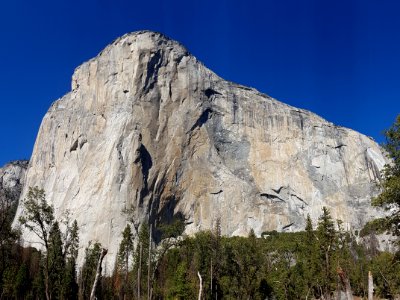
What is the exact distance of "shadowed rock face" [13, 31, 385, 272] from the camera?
9894 centimetres

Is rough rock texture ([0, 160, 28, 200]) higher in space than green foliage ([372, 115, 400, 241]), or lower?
higher

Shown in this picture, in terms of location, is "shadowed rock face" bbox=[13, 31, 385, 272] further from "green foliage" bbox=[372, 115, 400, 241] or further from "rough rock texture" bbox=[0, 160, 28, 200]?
"green foliage" bbox=[372, 115, 400, 241]

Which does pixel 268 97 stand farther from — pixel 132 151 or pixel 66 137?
pixel 66 137

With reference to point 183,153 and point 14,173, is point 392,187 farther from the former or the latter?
point 14,173

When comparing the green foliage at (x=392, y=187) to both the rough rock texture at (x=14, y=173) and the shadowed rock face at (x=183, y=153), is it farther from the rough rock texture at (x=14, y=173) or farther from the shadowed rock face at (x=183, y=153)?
the rough rock texture at (x=14, y=173)

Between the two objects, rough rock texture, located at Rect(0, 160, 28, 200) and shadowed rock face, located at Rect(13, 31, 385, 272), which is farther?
rough rock texture, located at Rect(0, 160, 28, 200)

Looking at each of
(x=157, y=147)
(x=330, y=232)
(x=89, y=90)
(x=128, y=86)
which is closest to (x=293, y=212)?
(x=157, y=147)

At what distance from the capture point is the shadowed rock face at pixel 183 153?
325 feet

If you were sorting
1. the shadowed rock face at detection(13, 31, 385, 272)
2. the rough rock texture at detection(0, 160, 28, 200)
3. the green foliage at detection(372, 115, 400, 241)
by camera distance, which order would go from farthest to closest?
the rough rock texture at detection(0, 160, 28, 200)
the shadowed rock face at detection(13, 31, 385, 272)
the green foliage at detection(372, 115, 400, 241)

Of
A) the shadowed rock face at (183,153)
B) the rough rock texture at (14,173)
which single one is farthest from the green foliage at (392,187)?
the rough rock texture at (14,173)

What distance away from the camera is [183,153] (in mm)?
108750

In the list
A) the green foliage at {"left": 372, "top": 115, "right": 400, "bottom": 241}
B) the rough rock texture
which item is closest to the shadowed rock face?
the rough rock texture

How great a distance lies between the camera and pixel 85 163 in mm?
104750

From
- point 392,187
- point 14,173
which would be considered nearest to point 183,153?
point 14,173
